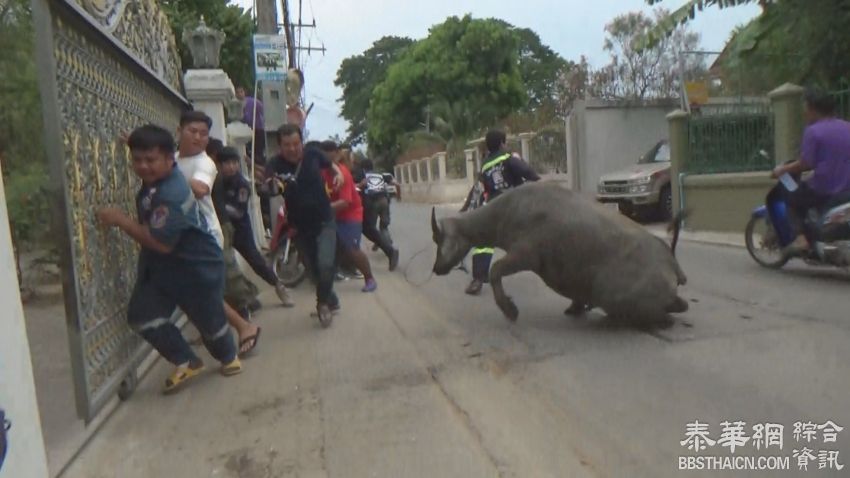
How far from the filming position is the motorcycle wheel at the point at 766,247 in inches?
331

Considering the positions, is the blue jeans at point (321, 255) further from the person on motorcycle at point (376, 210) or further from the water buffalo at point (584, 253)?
the person on motorcycle at point (376, 210)

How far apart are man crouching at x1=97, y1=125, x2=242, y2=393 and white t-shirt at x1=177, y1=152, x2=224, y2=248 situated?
0.89ft

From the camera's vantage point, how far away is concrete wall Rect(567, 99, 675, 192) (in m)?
21.3

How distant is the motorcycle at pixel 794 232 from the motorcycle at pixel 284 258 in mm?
4879

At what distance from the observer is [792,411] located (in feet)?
13.5

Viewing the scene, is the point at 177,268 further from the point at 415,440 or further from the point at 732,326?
the point at 732,326

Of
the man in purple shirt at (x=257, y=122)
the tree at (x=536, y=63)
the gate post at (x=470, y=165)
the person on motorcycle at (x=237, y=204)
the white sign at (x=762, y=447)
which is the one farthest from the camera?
the tree at (x=536, y=63)

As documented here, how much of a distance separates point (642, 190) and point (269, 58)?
7.91m

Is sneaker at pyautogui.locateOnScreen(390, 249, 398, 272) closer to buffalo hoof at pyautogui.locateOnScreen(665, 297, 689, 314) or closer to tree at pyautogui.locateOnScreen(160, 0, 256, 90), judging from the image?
buffalo hoof at pyautogui.locateOnScreen(665, 297, 689, 314)

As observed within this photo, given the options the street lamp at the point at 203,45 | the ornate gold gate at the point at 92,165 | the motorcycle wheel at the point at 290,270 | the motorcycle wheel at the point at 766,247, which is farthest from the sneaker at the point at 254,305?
the motorcycle wheel at the point at 766,247

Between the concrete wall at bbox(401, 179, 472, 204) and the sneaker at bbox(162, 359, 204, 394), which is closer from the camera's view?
the sneaker at bbox(162, 359, 204, 394)

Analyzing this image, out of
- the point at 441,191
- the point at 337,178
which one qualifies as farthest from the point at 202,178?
the point at 441,191

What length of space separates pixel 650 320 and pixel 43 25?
165 inches

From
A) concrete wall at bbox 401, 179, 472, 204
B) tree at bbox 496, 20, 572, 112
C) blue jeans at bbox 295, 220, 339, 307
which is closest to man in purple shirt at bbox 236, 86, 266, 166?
blue jeans at bbox 295, 220, 339, 307
